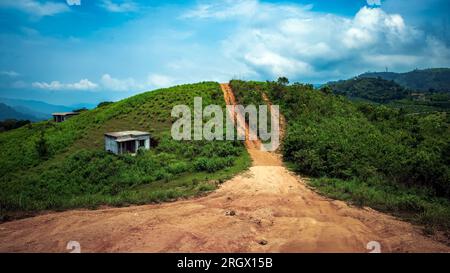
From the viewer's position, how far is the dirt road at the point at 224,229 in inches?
324

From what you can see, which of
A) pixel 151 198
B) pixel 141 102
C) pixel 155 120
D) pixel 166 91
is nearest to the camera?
pixel 151 198

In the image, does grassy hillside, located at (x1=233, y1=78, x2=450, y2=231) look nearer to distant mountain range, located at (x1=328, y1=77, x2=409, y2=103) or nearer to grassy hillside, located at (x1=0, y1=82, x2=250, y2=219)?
grassy hillside, located at (x1=0, y1=82, x2=250, y2=219)

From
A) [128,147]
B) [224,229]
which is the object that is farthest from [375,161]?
[128,147]

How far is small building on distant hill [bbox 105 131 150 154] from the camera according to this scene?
81.7ft

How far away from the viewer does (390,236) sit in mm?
8969

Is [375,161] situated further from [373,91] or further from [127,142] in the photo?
[373,91]

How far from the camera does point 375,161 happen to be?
59.6ft

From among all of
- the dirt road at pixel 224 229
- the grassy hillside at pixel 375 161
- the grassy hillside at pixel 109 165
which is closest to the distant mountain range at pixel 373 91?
the grassy hillside at pixel 375 161

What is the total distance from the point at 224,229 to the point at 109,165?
53.7ft

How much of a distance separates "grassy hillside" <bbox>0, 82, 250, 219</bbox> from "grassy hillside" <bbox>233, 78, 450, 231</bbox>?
4.64m

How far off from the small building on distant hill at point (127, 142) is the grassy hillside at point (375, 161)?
40.6 feet

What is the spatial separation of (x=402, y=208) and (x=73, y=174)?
21.5m

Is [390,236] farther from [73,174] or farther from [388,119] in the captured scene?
[388,119]
